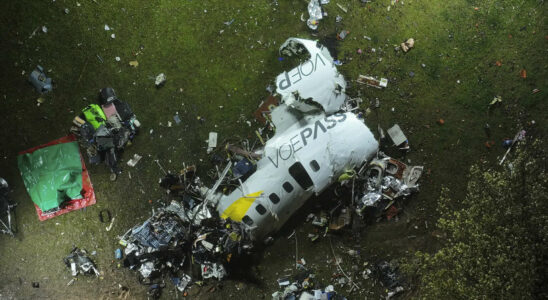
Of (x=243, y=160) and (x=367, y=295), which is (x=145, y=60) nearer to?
(x=243, y=160)

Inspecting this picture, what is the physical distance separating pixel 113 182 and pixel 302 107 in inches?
141

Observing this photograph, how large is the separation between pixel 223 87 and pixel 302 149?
1.93 metres

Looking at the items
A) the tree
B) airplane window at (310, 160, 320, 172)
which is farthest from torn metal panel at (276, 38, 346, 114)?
the tree

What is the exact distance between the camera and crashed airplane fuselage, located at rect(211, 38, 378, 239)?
6277 millimetres

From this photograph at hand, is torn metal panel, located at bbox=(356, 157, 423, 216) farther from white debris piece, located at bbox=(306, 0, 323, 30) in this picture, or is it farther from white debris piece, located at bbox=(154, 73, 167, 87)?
white debris piece, located at bbox=(154, 73, 167, 87)

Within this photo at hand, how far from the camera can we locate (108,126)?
693cm

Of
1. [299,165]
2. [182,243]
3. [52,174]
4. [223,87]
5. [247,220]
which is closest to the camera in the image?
[299,165]

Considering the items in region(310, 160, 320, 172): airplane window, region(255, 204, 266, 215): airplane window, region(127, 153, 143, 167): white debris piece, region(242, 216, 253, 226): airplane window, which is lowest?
region(242, 216, 253, 226): airplane window

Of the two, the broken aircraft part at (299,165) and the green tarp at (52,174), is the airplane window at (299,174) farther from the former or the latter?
the green tarp at (52,174)

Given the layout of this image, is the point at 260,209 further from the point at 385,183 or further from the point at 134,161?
the point at 134,161

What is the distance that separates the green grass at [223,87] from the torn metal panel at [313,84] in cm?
59

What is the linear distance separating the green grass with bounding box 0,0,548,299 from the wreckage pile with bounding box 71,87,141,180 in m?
0.16

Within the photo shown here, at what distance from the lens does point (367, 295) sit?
6949 millimetres

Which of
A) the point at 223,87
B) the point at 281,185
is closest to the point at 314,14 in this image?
the point at 223,87
